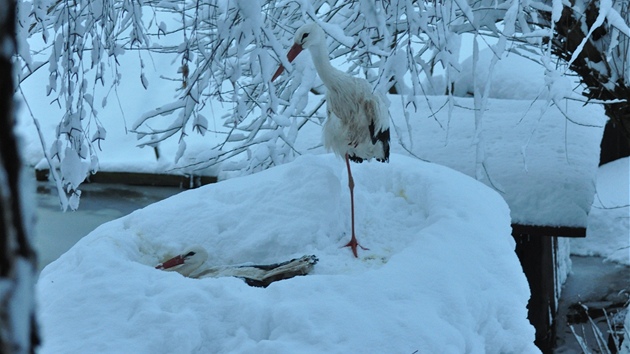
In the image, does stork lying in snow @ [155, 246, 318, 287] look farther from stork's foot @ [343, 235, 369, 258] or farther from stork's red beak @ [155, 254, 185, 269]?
stork's foot @ [343, 235, 369, 258]

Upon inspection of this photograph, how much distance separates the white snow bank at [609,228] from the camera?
29.3 ft

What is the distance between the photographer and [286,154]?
557cm

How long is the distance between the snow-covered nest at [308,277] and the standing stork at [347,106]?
0.21 metres

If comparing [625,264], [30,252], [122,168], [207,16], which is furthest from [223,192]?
[122,168]

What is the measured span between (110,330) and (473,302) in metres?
1.46

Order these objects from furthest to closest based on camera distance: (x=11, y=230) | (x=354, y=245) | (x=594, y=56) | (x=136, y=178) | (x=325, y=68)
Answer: (x=136, y=178) → (x=594, y=56) → (x=325, y=68) → (x=354, y=245) → (x=11, y=230)

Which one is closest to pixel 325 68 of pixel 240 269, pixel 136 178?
pixel 240 269

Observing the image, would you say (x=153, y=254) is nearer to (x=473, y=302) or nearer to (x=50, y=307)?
(x=50, y=307)

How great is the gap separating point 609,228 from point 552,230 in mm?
4189

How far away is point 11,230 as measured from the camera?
2.06 feet

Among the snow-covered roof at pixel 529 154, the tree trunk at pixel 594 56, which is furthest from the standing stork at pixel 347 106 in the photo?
the tree trunk at pixel 594 56

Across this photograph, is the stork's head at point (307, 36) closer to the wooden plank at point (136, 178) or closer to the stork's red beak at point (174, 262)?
the stork's red beak at point (174, 262)

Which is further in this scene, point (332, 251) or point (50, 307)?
point (332, 251)

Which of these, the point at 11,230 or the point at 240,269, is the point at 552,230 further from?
the point at 11,230
